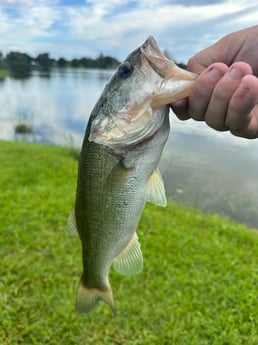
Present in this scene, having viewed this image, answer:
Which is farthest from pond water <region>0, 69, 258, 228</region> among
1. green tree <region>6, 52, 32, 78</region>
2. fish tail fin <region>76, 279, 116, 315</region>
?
green tree <region>6, 52, 32, 78</region>

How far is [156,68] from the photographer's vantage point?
148 cm

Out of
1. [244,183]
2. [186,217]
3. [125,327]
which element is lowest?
[244,183]

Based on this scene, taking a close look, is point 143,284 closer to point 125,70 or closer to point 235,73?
point 125,70

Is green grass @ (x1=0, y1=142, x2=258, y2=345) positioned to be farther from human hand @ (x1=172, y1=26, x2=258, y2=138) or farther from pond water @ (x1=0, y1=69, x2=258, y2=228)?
pond water @ (x1=0, y1=69, x2=258, y2=228)

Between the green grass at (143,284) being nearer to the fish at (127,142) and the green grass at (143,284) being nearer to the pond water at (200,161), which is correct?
the fish at (127,142)

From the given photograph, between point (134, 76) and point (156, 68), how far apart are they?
0.09m

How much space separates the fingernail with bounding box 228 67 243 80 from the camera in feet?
4.51

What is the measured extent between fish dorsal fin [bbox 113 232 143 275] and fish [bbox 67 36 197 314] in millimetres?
97

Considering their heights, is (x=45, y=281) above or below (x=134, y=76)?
below

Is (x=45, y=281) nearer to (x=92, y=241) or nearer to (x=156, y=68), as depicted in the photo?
(x=92, y=241)

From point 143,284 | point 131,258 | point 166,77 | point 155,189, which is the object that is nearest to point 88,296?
point 131,258

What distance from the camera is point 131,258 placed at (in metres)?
1.92

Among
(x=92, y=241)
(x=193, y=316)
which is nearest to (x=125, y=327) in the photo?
(x=193, y=316)

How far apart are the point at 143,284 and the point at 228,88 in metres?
2.57
